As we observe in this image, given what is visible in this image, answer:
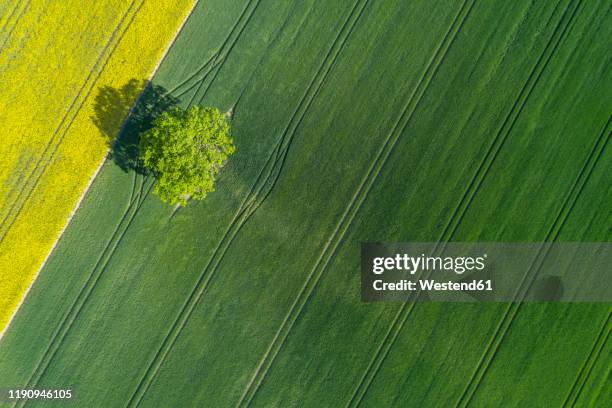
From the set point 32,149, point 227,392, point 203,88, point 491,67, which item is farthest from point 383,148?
point 32,149

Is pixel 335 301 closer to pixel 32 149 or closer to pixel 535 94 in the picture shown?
pixel 535 94

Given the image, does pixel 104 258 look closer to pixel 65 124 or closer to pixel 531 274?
pixel 65 124

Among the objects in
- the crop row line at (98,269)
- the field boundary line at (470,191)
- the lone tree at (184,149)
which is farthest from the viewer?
the field boundary line at (470,191)

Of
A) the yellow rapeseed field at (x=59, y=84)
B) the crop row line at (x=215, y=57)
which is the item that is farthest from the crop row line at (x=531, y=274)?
the yellow rapeseed field at (x=59, y=84)

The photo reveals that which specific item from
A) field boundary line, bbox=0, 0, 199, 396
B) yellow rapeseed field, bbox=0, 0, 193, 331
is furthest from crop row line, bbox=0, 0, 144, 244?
field boundary line, bbox=0, 0, 199, 396

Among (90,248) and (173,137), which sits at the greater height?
(173,137)

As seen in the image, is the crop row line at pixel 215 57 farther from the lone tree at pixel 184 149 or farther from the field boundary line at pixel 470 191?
the field boundary line at pixel 470 191

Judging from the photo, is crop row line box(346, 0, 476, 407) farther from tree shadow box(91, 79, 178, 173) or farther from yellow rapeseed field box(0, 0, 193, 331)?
tree shadow box(91, 79, 178, 173)
